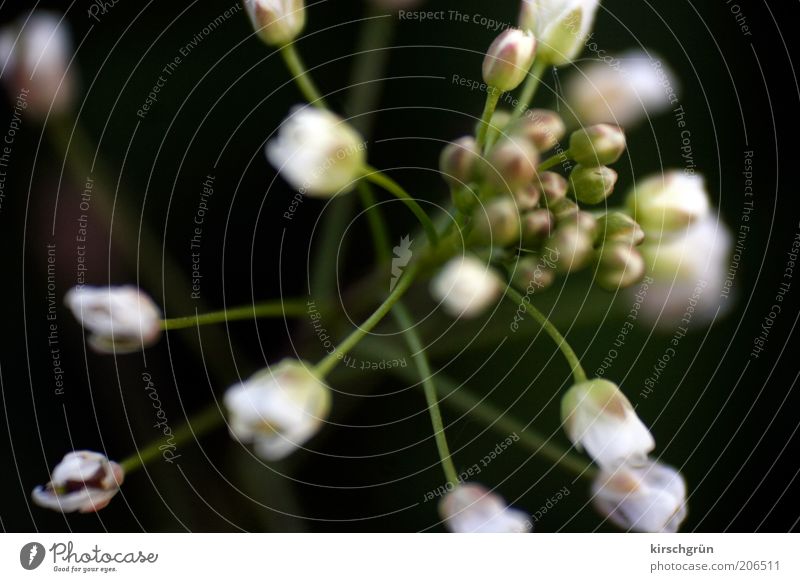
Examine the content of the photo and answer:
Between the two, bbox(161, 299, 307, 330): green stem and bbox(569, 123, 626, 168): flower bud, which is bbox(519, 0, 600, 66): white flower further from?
bbox(161, 299, 307, 330): green stem

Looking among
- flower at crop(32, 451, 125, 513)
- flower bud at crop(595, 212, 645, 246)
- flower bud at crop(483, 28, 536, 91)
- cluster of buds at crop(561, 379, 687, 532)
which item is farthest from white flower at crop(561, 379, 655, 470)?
flower at crop(32, 451, 125, 513)

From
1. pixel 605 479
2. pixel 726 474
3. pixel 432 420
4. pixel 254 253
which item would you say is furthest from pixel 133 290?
pixel 726 474

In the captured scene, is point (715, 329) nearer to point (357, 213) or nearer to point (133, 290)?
point (357, 213)

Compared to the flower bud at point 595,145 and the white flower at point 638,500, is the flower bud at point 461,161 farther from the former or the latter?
the white flower at point 638,500

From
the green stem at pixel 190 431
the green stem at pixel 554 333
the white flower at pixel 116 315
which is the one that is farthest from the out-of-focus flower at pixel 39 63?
the green stem at pixel 554 333

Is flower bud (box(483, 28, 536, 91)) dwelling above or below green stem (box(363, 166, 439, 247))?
above

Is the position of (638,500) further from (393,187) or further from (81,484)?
(81,484)

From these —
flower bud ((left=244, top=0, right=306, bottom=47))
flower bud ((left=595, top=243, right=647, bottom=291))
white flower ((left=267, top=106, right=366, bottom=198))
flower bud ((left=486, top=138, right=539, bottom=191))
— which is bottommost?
flower bud ((left=595, top=243, right=647, bottom=291))
